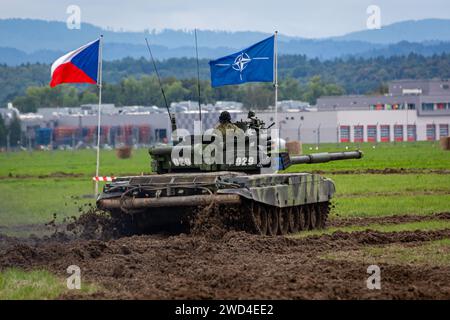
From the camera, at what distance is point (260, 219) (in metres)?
26.0

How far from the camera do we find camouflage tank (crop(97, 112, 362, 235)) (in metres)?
25.2

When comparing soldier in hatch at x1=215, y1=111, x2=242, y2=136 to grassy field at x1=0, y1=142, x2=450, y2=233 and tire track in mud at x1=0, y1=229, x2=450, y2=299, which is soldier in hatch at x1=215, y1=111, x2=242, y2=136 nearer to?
tire track in mud at x1=0, y1=229, x2=450, y2=299

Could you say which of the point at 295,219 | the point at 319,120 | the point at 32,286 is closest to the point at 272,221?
the point at 295,219

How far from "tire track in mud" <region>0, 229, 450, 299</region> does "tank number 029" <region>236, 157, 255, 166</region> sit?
2.80 metres

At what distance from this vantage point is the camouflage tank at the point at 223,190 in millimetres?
25234

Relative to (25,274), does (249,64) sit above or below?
above

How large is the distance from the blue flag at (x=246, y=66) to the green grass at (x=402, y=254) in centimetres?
1193

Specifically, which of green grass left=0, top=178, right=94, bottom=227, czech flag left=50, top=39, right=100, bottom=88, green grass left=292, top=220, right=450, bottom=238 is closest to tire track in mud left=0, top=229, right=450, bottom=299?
green grass left=292, top=220, right=450, bottom=238

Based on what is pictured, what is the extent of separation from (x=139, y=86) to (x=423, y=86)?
62629 millimetres

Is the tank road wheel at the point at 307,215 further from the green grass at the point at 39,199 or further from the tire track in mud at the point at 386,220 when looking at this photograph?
the green grass at the point at 39,199

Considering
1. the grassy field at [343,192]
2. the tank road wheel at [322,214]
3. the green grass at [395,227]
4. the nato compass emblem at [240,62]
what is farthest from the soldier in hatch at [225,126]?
the nato compass emblem at [240,62]
